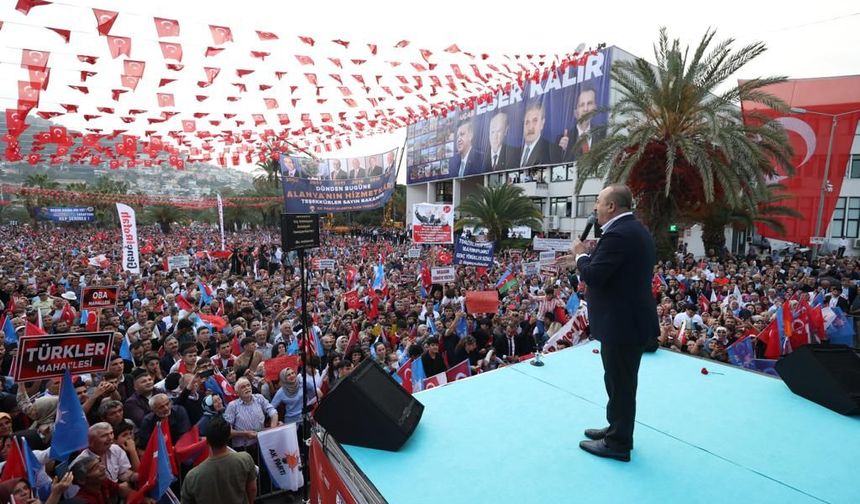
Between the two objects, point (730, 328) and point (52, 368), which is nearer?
point (52, 368)

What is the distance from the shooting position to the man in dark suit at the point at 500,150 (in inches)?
1536

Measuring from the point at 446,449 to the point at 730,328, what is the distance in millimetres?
7969

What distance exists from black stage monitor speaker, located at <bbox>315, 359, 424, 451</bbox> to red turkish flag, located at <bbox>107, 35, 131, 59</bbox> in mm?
8045

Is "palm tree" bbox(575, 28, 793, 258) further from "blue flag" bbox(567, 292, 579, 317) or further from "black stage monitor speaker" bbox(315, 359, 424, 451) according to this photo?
"black stage monitor speaker" bbox(315, 359, 424, 451)

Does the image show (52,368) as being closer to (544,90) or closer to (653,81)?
(653,81)

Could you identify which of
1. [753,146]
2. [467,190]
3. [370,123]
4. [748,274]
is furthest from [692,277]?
[467,190]

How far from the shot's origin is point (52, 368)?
4.20 metres

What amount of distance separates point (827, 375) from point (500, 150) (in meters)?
38.6

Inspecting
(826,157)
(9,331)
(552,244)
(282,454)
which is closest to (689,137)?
(552,244)

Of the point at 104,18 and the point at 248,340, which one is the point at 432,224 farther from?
the point at 104,18

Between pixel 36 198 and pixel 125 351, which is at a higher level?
pixel 36 198

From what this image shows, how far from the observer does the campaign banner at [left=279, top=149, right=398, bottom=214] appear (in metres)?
16.2

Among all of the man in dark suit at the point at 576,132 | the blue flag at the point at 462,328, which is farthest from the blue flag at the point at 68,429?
the man in dark suit at the point at 576,132

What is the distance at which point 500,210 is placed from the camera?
28.3 meters
